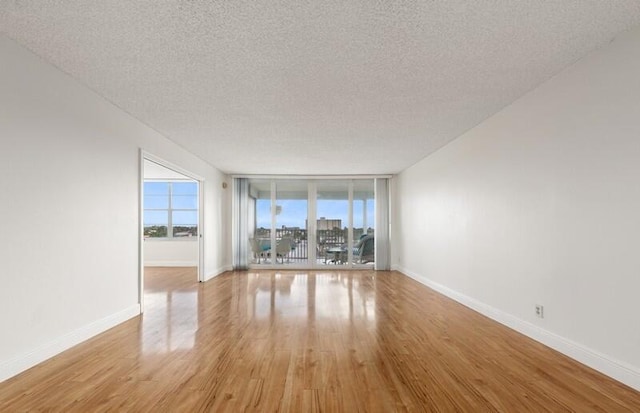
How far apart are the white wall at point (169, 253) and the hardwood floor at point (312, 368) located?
15.5ft

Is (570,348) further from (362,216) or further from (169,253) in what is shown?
(169,253)

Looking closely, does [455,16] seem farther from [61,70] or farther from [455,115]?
[61,70]

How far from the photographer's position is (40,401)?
1.97m

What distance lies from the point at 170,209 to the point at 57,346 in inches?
259

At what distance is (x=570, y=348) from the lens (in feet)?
8.65

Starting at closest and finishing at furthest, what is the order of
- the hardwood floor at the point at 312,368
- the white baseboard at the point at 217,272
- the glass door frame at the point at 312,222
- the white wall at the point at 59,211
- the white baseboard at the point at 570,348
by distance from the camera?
the hardwood floor at the point at 312,368 → the white baseboard at the point at 570,348 → the white wall at the point at 59,211 → the white baseboard at the point at 217,272 → the glass door frame at the point at 312,222

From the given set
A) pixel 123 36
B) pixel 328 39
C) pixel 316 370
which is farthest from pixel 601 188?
pixel 123 36

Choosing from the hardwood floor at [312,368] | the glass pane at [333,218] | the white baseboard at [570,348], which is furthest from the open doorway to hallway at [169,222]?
the white baseboard at [570,348]

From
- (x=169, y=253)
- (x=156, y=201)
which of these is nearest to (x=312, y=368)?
(x=169, y=253)

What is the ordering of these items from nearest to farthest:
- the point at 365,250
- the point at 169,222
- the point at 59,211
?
the point at 59,211 → the point at 365,250 → the point at 169,222

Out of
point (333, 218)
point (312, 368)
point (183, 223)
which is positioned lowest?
point (312, 368)

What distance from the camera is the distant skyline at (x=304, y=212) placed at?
8.01 m

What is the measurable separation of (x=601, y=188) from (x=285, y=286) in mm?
4582

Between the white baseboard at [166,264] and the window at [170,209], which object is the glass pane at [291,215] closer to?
the window at [170,209]
